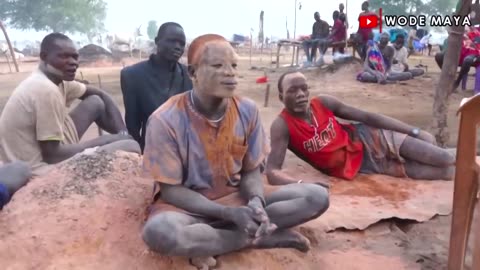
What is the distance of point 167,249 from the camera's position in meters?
2.45

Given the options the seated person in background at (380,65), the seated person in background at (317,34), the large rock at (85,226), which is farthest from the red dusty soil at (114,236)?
the seated person in background at (317,34)

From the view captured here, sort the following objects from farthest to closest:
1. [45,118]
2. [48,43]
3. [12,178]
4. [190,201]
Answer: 1. [48,43]
2. [45,118]
3. [12,178]
4. [190,201]

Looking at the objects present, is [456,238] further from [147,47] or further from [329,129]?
[147,47]

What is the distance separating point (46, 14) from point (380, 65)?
38910mm

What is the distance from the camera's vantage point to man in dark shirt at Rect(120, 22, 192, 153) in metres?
4.36

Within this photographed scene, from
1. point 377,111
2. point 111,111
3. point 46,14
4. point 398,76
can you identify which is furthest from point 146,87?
point 46,14

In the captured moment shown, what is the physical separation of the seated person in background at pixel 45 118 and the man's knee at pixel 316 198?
1500 mm

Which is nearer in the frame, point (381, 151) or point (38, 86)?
point (38, 86)

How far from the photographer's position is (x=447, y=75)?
5.50 metres

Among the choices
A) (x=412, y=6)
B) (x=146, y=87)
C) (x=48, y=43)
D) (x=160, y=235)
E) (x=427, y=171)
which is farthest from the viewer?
(x=412, y=6)

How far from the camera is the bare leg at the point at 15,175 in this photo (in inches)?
121

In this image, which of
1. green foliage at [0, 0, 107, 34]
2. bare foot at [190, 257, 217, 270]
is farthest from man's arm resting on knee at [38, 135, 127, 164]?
green foliage at [0, 0, 107, 34]

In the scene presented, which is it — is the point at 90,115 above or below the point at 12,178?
above

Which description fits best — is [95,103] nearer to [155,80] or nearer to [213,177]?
[155,80]
